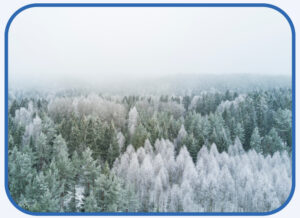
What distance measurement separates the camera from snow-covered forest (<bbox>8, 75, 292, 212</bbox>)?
4.06m

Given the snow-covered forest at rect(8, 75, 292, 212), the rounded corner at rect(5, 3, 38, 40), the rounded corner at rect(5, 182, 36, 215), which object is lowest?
the rounded corner at rect(5, 182, 36, 215)

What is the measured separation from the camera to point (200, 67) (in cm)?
444

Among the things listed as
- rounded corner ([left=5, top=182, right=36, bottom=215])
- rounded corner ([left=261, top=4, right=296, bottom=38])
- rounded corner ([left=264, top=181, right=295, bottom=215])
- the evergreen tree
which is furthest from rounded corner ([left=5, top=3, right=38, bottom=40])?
rounded corner ([left=264, top=181, right=295, bottom=215])

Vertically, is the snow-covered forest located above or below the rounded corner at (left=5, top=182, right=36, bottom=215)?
above

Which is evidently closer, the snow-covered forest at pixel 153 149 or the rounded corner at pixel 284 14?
the snow-covered forest at pixel 153 149

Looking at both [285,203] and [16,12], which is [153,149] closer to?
[285,203]

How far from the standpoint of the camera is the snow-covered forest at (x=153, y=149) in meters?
4.06

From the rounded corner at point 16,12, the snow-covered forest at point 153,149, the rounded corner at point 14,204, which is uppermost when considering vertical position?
the rounded corner at point 16,12

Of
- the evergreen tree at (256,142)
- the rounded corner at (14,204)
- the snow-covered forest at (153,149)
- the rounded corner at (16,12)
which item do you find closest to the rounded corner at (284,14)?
the snow-covered forest at (153,149)

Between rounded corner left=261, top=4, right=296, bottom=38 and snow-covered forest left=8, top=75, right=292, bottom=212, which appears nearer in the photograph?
snow-covered forest left=8, top=75, right=292, bottom=212

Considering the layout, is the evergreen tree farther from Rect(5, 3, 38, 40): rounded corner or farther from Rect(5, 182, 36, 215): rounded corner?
Rect(5, 3, 38, 40): rounded corner

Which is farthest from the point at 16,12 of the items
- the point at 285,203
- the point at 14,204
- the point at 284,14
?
the point at 285,203

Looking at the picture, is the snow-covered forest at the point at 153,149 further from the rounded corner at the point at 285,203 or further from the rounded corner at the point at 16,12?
the rounded corner at the point at 16,12

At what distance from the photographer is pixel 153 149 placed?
425cm
